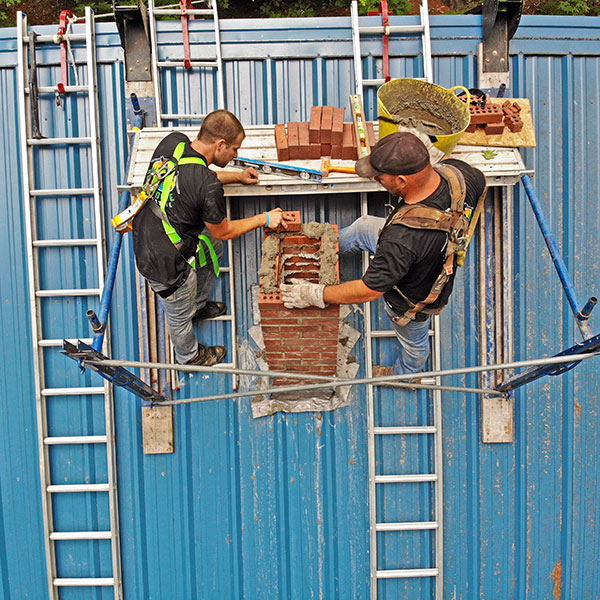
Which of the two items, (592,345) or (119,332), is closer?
(592,345)

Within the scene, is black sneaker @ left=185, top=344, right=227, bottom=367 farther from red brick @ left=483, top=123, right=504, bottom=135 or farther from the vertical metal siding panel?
red brick @ left=483, top=123, right=504, bottom=135

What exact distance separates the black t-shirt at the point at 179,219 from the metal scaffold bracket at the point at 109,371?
0.85 metres

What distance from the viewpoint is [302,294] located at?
14.3 ft

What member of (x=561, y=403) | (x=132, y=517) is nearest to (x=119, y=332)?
(x=132, y=517)

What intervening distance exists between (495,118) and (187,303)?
11.0ft

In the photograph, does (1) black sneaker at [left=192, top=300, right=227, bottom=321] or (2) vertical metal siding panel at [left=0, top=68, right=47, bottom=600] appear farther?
(2) vertical metal siding panel at [left=0, top=68, right=47, bottom=600]

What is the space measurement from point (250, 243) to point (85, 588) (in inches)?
161

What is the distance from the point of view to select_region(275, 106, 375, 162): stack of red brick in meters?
4.84

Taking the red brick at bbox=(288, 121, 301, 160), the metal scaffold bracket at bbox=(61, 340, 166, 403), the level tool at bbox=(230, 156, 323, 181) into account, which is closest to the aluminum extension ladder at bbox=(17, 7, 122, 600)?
the metal scaffold bracket at bbox=(61, 340, 166, 403)

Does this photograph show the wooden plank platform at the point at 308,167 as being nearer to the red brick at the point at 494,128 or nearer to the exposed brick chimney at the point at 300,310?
the red brick at the point at 494,128

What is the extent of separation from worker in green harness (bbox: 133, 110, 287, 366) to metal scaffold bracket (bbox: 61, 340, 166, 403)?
2.56 ft

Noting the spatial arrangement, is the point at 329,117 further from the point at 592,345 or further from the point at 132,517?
the point at 132,517

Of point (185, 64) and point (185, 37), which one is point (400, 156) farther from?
point (185, 37)

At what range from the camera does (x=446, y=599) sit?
5.70 meters
